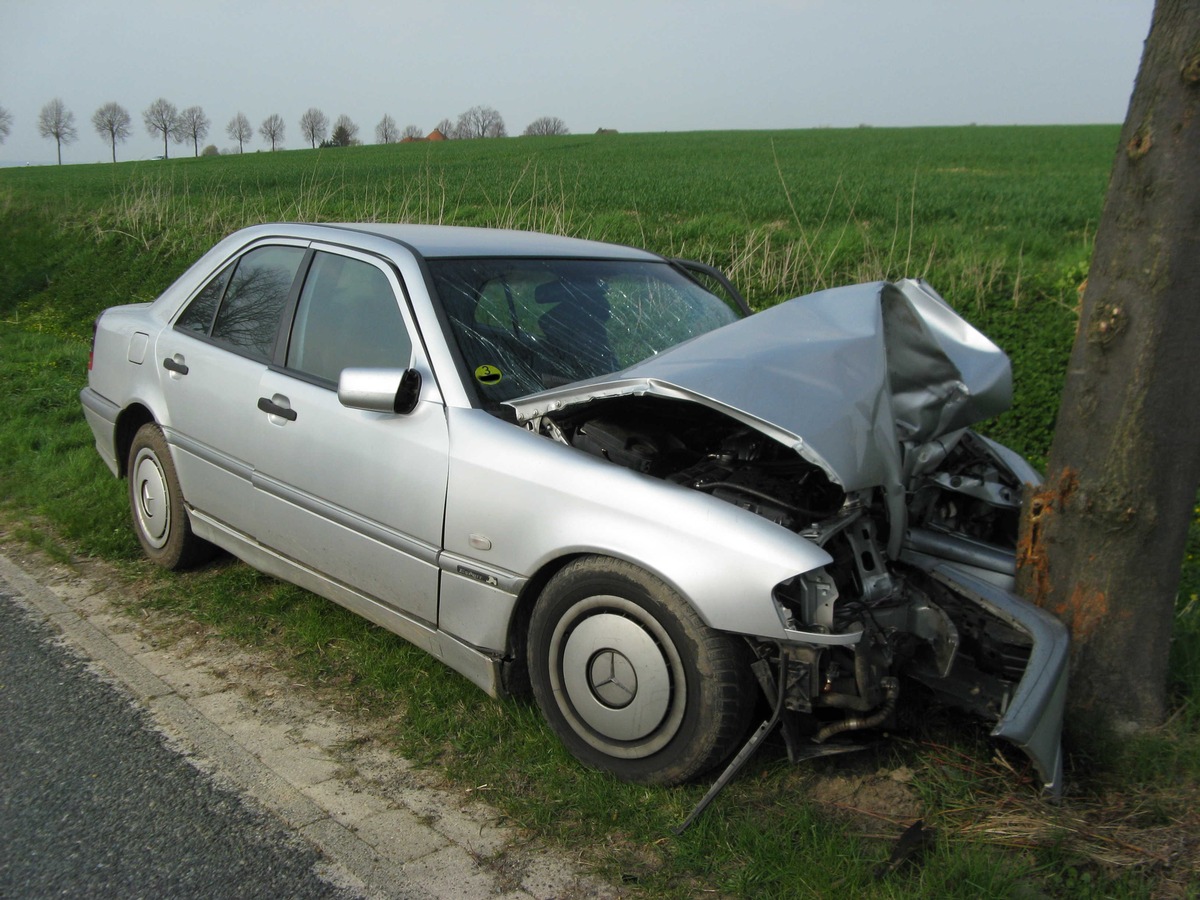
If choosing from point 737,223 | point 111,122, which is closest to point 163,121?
point 111,122

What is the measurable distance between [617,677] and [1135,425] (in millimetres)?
1667

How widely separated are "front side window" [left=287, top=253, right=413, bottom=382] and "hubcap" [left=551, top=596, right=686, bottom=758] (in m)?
1.22

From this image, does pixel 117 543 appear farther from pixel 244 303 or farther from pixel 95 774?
pixel 95 774

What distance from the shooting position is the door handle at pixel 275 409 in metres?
3.83

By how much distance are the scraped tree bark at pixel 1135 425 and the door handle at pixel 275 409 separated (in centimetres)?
264

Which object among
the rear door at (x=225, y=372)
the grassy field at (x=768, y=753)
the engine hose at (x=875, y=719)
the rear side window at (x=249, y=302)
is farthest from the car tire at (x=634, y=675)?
the rear side window at (x=249, y=302)

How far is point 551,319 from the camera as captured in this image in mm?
3836

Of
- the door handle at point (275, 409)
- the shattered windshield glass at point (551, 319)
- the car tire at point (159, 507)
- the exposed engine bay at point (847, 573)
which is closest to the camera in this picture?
the exposed engine bay at point (847, 573)

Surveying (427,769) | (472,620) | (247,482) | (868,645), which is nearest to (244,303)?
(247,482)

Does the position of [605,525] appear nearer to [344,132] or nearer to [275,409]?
[275,409]

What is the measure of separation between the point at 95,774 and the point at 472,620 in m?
1.25

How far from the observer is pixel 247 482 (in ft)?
13.4

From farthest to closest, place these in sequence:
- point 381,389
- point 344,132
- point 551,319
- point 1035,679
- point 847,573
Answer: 1. point 344,132
2. point 551,319
3. point 381,389
4. point 847,573
5. point 1035,679

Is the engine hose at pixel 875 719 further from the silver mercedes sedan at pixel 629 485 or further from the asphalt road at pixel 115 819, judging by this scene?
the asphalt road at pixel 115 819
